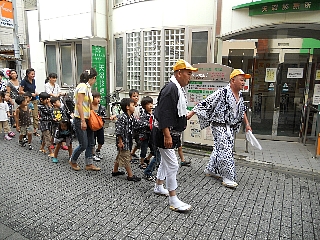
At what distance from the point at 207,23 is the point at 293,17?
7.60 ft

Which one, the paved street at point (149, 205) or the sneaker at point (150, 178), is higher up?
the sneaker at point (150, 178)

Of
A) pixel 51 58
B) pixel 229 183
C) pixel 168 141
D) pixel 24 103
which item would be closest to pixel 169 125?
pixel 168 141

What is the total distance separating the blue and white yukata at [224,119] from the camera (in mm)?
4234

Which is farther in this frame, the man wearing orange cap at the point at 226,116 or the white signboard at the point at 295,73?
the white signboard at the point at 295,73

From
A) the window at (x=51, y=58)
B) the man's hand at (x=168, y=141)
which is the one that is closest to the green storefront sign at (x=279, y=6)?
the man's hand at (x=168, y=141)

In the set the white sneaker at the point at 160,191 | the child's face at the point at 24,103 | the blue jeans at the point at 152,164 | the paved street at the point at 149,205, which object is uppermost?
the child's face at the point at 24,103

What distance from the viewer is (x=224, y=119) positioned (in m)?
4.28

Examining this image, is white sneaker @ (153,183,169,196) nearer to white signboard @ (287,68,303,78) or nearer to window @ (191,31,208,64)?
window @ (191,31,208,64)

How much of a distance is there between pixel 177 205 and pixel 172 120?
1.20 meters

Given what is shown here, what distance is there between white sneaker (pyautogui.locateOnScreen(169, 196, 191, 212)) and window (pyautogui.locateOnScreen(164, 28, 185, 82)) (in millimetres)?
5374

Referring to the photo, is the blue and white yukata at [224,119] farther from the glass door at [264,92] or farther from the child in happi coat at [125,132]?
the glass door at [264,92]

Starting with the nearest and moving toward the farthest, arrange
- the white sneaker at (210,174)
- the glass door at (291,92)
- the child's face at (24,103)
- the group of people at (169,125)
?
1. the group of people at (169,125)
2. the white sneaker at (210,174)
3. the child's face at (24,103)
4. the glass door at (291,92)

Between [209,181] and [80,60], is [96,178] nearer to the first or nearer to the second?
[209,181]

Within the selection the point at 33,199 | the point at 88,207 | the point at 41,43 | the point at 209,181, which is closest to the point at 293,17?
the point at 209,181
